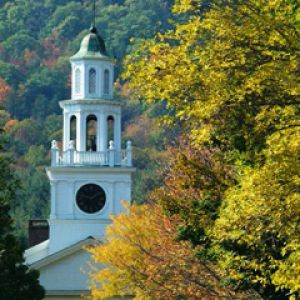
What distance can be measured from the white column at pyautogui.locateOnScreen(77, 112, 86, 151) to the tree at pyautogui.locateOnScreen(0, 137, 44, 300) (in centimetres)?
2280


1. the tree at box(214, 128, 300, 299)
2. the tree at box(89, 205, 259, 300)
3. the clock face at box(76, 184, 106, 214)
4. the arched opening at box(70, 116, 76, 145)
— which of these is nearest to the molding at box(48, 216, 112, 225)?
the clock face at box(76, 184, 106, 214)

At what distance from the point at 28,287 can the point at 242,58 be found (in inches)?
1363

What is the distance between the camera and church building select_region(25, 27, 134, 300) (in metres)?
93.0

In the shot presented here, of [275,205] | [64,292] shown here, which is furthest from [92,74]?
[275,205]

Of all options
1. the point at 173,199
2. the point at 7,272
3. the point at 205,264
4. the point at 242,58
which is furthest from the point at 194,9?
the point at 7,272

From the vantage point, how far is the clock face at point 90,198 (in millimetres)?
93625

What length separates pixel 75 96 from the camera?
9506 cm

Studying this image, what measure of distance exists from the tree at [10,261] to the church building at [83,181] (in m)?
22.7

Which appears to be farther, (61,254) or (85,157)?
(61,254)

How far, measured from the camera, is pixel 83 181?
305 ft

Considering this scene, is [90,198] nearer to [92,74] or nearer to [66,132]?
[66,132]

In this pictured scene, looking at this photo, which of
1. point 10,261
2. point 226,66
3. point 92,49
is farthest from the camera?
point 92,49

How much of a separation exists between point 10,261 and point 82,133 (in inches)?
1290

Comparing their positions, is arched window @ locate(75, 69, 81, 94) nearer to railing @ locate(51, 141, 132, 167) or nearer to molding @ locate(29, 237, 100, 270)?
railing @ locate(51, 141, 132, 167)
